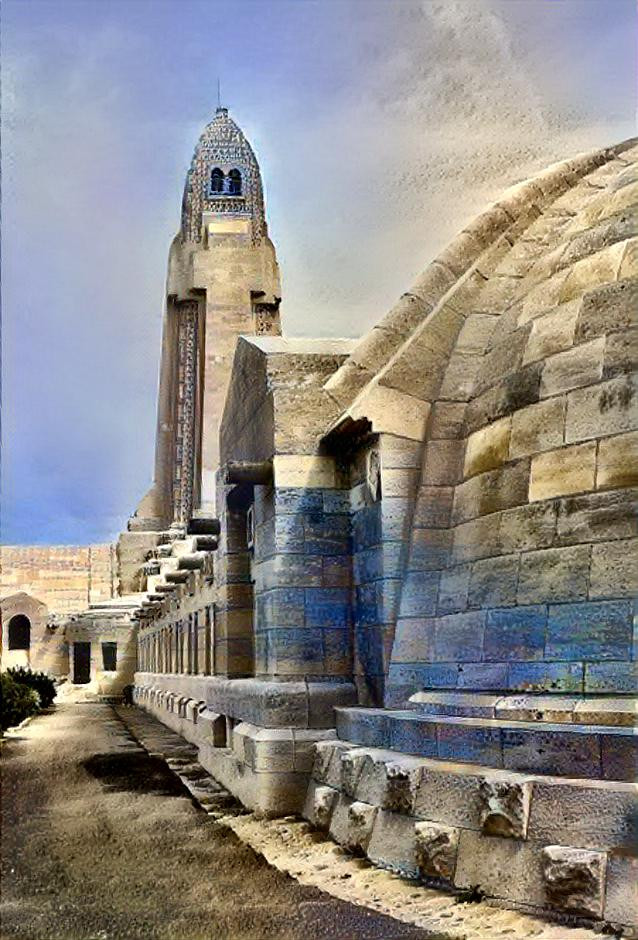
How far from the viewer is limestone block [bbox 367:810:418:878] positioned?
6.80 meters

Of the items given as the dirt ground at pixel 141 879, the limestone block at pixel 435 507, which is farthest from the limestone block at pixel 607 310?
the dirt ground at pixel 141 879

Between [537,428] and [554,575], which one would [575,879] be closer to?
[554,575]

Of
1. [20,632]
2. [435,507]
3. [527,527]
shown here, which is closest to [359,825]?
[527,527]

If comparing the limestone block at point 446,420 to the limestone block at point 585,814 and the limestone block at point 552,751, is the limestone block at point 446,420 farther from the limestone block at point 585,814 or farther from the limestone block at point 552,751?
the limestone block at point 585,814

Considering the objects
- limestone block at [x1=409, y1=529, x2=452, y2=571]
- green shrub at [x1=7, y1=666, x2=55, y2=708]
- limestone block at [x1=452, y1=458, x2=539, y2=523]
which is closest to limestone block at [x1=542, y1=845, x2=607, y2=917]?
limestone block at [x1=452, y1=458, x2=539, y2=523]

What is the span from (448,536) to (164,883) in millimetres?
3612

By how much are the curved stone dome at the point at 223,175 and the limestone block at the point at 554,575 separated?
1703 inches

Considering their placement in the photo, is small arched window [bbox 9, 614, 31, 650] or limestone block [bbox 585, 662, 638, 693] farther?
small arched window [bbox 9, 614, 31, 650]

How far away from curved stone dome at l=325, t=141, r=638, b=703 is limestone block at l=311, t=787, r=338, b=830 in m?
0.94

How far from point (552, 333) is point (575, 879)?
4.16 metres

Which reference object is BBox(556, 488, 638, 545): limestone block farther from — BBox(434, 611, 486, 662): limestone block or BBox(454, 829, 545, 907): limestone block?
BBox(454, 829, 545, 907): limestone block

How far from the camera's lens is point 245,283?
156 feet

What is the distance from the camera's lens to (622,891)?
5.31m

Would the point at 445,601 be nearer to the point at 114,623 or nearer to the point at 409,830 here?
the point at 409,830
